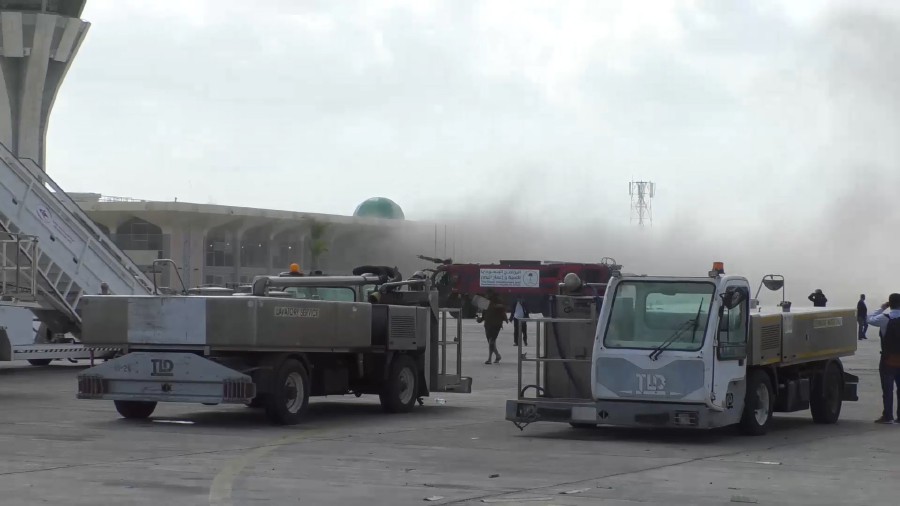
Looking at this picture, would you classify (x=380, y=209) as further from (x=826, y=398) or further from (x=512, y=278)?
(x=826, y=398)

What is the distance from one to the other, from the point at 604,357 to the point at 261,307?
14.3ft

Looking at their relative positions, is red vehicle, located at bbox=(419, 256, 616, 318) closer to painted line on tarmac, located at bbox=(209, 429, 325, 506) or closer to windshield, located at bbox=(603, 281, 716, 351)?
windshield, located at bbox=(603, 281, 716, 351)

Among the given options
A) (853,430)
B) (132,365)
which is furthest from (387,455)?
(853,430)

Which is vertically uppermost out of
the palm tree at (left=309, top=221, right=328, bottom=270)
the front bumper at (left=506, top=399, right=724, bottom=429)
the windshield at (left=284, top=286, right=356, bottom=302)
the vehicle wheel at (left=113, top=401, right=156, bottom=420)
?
the palm tree at (left=309, top=221, right=328, bottom=270)

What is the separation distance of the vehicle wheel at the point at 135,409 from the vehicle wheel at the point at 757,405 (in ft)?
26.4

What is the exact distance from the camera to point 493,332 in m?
35.4

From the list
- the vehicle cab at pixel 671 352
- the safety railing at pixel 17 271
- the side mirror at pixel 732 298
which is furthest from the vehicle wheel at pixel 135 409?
the side mirror at pixel 732 298

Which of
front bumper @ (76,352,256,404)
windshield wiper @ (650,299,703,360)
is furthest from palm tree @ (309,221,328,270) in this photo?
windshield wiper @ (650,299,703,360)

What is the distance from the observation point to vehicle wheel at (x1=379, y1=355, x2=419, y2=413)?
20.5 meters

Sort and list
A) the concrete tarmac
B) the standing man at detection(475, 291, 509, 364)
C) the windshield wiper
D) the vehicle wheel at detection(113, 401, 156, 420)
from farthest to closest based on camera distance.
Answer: the standing man at detection(475, 291, 509, 364)
the vehicle wheel at detection(113, 401, 156, 420)
the windshield wiper
the concrete tarmac

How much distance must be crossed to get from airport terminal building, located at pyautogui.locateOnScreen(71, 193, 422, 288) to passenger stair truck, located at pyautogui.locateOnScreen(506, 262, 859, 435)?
234ft

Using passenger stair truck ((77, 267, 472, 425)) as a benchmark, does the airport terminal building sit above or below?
above

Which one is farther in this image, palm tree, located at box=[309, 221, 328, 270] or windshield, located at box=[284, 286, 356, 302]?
palm tree, located at box=[309, 221, 328, 270]

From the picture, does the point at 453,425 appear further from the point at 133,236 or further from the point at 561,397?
the point at 133,236
